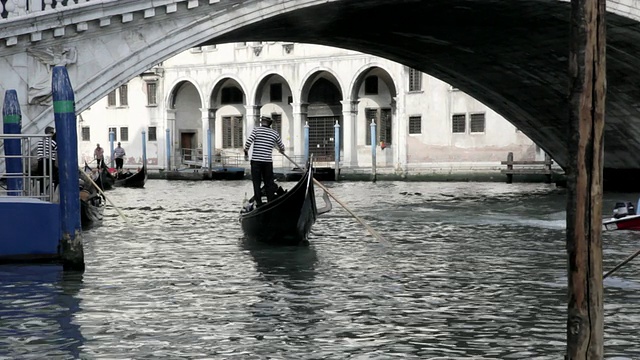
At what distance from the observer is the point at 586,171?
3.65m

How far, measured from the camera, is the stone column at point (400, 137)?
2928cm

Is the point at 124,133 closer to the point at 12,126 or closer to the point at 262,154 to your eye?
the point at 12,126

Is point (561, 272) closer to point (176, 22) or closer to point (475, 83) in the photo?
point (176, 22)

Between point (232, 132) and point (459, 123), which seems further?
point (232, 132)

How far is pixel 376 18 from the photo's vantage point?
14.6 meters

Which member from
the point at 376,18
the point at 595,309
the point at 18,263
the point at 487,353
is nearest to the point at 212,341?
the point at 487,353

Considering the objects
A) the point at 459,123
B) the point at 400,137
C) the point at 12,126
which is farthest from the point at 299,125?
the point at 12,126

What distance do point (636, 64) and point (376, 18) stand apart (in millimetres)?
4049

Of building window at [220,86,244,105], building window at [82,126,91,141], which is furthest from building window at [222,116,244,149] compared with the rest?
building window at [82,126,91,141]

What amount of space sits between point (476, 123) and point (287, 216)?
60.7 ft

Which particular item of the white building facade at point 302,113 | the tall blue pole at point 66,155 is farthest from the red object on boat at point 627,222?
the white building facade at point 302,113

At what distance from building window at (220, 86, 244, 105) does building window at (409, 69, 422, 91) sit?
288 inches

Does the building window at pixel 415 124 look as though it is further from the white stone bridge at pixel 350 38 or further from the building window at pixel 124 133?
the building window at pixel 124 133

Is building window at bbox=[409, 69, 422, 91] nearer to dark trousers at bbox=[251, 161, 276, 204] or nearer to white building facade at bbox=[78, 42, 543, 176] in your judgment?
white building facade at bbox=[78, 42, 543, 176]
